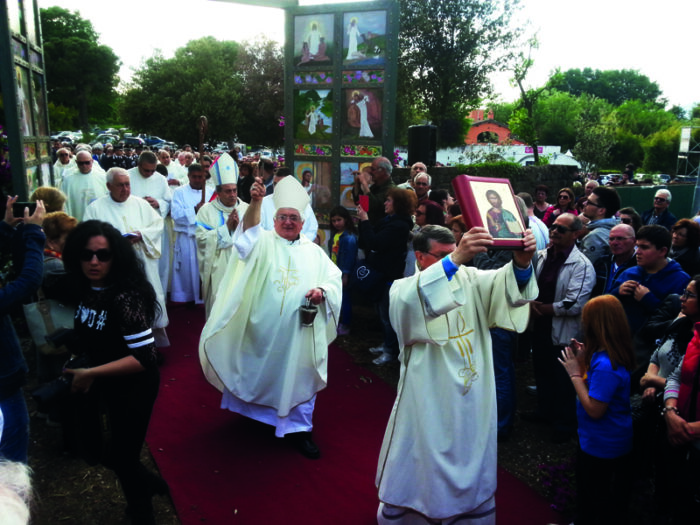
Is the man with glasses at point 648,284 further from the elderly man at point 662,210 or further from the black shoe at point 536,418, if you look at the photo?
the elderly man at point 662,210

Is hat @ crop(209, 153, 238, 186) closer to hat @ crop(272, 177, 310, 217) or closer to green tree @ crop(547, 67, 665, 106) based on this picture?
hat @ crop(272, 177, 310, 217)

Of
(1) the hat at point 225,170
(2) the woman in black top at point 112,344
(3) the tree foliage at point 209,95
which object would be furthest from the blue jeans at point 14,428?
(3) the tree foliage at point 209,95

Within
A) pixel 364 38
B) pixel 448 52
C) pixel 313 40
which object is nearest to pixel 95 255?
pixel 364 38

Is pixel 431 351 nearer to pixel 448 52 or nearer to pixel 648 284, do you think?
pixel 648 284

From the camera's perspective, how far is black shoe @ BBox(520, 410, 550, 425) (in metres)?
4.97

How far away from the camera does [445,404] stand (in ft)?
10.1

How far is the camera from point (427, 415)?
10.2 ft

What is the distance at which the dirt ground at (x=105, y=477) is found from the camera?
364 centimetres

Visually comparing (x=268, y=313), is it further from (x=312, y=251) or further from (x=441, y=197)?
(x=441, y=197)

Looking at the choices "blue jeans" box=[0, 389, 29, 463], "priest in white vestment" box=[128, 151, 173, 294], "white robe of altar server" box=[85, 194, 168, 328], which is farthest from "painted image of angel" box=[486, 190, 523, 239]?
"priest in white vestment" box=[128, 151, 173, 294]

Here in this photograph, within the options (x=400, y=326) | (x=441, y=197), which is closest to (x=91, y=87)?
(x=441, y=197)

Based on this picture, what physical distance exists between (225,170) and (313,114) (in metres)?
2.07

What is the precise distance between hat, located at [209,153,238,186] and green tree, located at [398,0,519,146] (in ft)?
53.4

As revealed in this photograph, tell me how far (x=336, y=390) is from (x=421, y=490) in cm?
255
